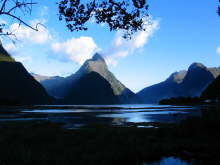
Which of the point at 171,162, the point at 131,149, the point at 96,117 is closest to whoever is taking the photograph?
the point at 171,162

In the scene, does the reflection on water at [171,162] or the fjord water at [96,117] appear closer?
the reflection on water at [171,162]

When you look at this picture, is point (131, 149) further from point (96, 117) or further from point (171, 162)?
point (96, 117)

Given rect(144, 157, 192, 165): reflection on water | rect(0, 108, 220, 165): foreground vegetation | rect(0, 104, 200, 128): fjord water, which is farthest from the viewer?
rect(0, 104, 200, 128): fjord water

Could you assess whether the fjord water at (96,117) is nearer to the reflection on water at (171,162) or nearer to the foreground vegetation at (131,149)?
the foreground vegetation at (131,149)

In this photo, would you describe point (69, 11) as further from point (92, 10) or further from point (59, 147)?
point (59, 147)

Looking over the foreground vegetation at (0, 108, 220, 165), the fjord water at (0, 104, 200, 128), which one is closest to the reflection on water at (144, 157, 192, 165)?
the foreground vegetation at (0, 108, 220, 165)

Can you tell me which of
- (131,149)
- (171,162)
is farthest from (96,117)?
(171,162)

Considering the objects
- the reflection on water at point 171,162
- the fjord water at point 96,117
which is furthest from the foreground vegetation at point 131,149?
the fjord water at point 96,117

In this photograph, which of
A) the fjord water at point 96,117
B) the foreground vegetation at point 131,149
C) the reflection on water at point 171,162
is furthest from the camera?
the fjord water at point 96,117

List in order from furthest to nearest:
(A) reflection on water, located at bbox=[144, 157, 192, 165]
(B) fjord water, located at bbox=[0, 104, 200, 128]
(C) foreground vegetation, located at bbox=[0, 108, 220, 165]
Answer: (B) fjord water, located at bbox=[0, 104, 200, 128] → (A) reflection on water, located at bbox=[144, 157, 192, 165] → (C) foreground vegetation, located at bbox=[0, 108, 220, 165]

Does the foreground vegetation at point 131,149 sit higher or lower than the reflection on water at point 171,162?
higher

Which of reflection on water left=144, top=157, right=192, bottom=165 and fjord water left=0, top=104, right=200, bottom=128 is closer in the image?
reflection on water left=144, top=157, right=192, bottom=165

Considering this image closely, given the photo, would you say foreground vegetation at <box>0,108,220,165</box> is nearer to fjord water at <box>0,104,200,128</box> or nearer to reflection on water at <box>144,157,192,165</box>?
reflection on water at <box>144,157,192,165</box>

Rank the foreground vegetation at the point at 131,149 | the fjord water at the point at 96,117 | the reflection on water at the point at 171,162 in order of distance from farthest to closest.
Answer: the fjord water at the point at 96,117, the reflection on water at the point at 171,162, the foreground vegetation at the point at 131,149
